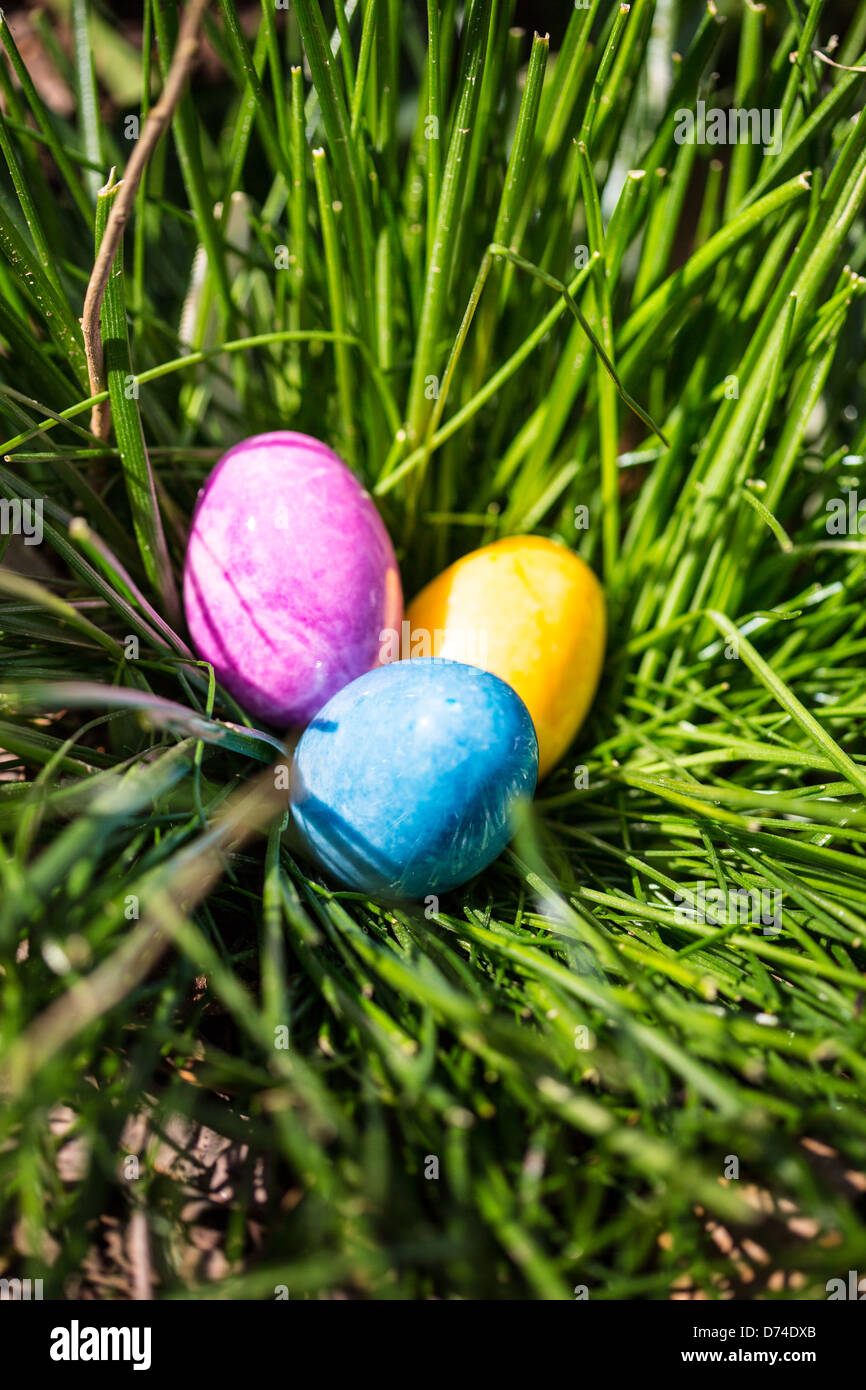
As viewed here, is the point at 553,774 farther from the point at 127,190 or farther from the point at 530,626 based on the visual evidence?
the point at 127,190

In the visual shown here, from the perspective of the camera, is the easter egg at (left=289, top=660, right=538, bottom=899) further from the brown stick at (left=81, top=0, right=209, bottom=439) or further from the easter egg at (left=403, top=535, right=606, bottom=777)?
the brown stick at (left=81, top=0, right=209, bottom=439)

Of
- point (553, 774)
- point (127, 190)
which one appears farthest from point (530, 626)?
point (127, 190)

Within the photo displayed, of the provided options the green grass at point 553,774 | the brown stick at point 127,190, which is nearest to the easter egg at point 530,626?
the green grass at point 553,774

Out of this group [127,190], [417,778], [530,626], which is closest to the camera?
[127,190]

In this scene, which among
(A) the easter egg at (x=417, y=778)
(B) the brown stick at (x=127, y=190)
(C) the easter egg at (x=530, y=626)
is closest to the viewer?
(B) the brown stick at (x=127, y=190)

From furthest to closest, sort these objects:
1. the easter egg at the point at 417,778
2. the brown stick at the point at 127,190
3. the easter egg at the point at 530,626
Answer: the easter egg at the point at 530,626 → the easter egg at the point at 417,778 → the brown stick at the point at 127,190

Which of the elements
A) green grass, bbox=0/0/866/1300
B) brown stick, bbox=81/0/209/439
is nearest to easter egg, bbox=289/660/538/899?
green grass, bbox=0/0/866/1300

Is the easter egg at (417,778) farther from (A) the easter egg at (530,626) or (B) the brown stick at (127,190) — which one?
(B) the brown stick at (127,190)
